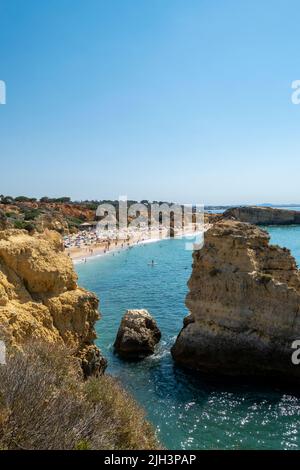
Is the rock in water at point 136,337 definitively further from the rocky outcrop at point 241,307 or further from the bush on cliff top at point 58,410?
the bush on cliff top at point 58,410

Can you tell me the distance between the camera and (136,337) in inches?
866

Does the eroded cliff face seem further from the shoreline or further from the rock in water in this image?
the shoreline

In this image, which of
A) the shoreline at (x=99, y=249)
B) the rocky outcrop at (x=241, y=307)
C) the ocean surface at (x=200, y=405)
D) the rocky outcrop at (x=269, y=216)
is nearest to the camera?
the ocean surface at (x=200, y=405)

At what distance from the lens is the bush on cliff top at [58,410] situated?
5.81m

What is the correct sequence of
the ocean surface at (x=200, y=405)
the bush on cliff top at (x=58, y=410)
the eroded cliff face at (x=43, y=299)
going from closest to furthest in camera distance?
Answer: 1. the bush on cliff top at (x=58, y=410)
2. the eroded cliff face at (x=43, y=299)
3. the ocean surface at (x=200, y=405)

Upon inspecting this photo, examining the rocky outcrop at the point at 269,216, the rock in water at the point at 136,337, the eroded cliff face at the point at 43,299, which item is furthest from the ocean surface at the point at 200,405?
the rocky outcrop at the point at 269,216

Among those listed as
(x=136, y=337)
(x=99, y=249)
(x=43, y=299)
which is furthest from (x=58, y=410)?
(x=99, y=249)

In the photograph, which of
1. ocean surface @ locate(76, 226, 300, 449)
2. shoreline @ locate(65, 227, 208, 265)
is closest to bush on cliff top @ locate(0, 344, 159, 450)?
ocean surface @ locate(76, 226, 300, 449)

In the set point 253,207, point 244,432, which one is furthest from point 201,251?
point 253,207

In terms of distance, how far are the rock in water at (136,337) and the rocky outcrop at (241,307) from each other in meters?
2.00

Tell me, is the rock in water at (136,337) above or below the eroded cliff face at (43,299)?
below

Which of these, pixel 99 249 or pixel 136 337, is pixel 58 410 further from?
pixel 99 249

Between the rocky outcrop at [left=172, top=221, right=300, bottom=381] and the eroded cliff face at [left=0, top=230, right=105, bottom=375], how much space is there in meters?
7.41

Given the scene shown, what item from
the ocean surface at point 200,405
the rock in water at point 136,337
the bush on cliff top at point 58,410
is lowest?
the ocean surface at point 200,405
